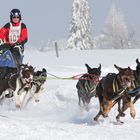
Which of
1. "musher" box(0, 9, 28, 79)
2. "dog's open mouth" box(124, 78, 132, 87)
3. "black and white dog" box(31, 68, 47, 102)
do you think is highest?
"musher" box(0, 9, 28, 79)

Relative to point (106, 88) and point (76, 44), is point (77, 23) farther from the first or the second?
point (106, 88)

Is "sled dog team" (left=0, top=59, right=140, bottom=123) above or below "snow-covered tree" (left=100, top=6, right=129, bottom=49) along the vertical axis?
below

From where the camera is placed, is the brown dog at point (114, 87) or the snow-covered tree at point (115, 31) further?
the snow-covered tree at point (115, 31)

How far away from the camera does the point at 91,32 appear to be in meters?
63.4

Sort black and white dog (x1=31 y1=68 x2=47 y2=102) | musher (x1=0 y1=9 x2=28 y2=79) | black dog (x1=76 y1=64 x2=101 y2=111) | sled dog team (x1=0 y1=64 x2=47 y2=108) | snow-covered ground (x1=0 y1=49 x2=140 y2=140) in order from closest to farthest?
snow-covered ground (x1=0 y1=49 x2=140 y2=140)
black dog (x1=76 y1=64 x2=101 y2=111)
sled dog team (x1=0 y1=64 x2=47 y2=108)
musher (x1=0 y1=9 x2=28 y2=79)
black and white dog (x1=31 y1=68 x2=47 y2=102)

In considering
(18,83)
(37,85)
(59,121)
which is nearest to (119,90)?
(59,121)

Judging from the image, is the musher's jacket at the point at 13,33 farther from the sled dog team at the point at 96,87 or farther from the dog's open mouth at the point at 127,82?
the dog's open mouth at the point at 127,82

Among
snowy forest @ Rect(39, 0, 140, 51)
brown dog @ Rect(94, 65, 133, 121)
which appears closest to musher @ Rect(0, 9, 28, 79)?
brown dog @ Rect(94, 65, 133, 121)

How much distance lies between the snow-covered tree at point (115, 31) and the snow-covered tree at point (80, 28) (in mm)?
15594

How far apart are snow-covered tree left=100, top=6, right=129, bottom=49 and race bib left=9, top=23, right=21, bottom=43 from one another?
2590 inches

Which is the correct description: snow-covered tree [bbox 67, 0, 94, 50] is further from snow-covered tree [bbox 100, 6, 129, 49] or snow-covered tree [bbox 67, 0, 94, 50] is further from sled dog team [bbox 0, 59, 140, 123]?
sled dog team [bbox 0, 59, 140, 123]

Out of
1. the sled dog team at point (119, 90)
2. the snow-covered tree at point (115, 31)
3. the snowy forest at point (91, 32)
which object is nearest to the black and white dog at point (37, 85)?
the sled dog team at point (119, 90)

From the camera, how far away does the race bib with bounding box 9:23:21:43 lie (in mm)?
11688

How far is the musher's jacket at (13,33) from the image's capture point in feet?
38.3
